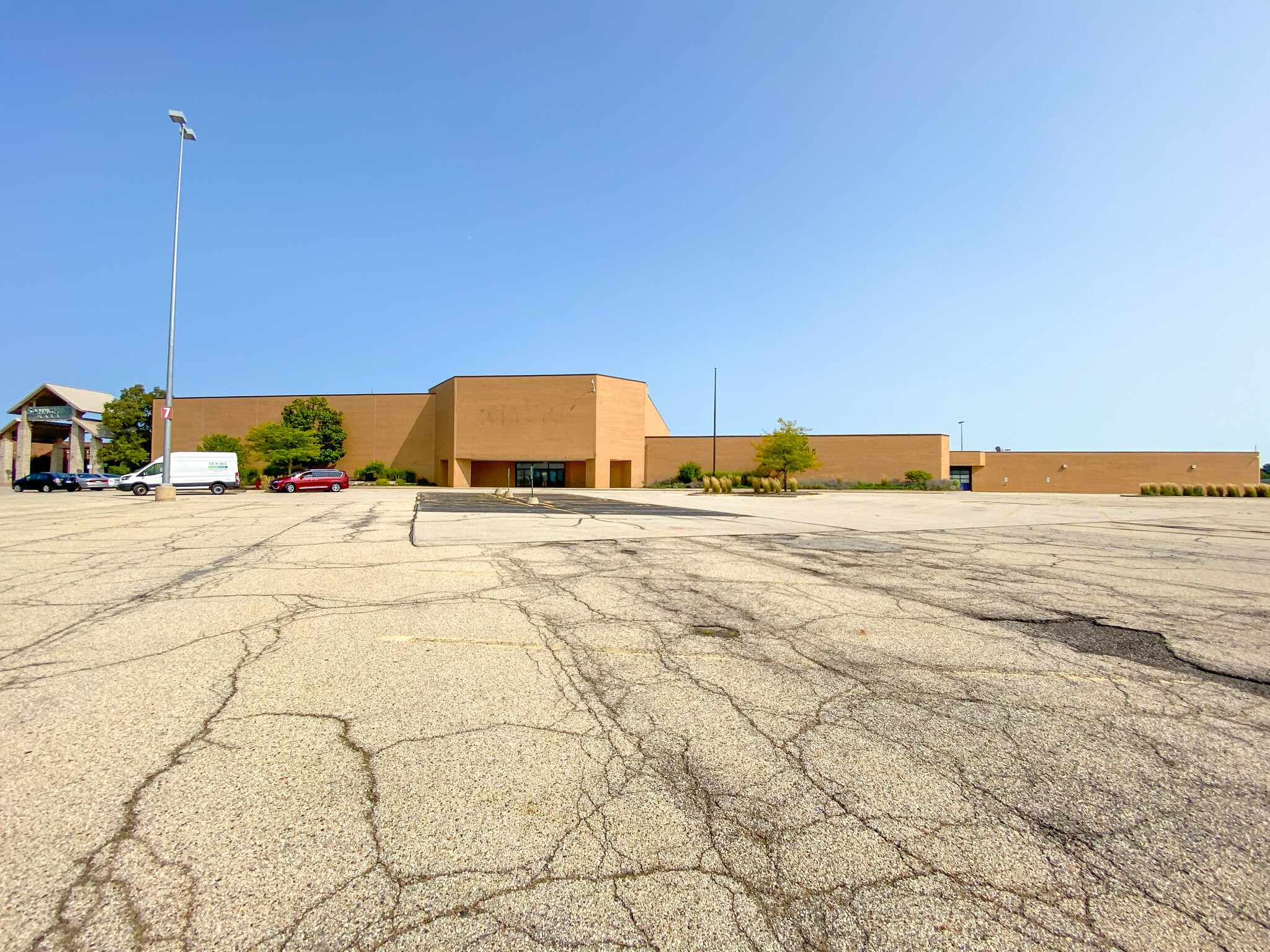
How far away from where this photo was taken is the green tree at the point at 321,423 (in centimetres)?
5397

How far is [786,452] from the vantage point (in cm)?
4366

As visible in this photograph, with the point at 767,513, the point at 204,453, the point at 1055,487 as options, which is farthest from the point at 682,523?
the point at 1055,487

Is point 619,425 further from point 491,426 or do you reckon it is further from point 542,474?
point 491,426

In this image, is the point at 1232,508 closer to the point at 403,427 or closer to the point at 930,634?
the point at 930,634

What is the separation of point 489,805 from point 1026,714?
3.34 metres

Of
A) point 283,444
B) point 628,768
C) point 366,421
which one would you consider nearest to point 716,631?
point 628,768

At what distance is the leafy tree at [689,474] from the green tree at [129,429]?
53.1 meters

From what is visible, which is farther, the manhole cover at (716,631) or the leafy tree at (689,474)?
the leafy tree at (689,474)

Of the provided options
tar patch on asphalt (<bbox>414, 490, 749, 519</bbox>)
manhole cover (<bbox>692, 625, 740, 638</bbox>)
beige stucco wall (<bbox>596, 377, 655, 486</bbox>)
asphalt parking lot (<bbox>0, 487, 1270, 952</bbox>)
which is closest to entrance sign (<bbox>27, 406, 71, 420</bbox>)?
beige stucco wall (<bbox>596, 377, 655, 486</bbox>)

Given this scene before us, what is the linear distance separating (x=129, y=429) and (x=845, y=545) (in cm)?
7422

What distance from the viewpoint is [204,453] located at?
36.1 m

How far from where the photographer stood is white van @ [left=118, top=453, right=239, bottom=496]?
114ft

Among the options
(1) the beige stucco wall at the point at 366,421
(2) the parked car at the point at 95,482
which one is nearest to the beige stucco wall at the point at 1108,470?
(1) the beige stucco wall at the point at 366,421

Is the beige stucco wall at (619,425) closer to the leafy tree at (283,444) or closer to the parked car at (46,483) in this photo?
the leafy tree at (283,444)
